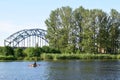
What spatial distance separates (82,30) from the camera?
120000mm

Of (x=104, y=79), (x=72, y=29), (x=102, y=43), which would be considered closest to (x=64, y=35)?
(x=72, y=29)

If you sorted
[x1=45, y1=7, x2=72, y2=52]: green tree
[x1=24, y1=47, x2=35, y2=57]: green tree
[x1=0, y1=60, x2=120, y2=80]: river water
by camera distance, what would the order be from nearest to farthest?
[x1=0, y1=60, x2=120, y2=80]: river water, [x1=24, y1=47, x2=35, y2=57]: green tree, [x1=45, y1=7, x2=72, y2=52]: green tree

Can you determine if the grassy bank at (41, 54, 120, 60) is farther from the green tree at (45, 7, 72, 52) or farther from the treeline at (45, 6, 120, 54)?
the green tree at (45, 7, 72, 52)

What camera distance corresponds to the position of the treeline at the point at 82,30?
116250mm

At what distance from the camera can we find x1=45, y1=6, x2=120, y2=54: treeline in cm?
11625

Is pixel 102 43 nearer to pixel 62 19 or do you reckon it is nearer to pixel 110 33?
pixel 110 33

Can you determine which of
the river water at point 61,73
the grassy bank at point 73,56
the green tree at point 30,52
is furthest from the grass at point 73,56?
the river water at point 61,73

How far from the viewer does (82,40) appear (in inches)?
4636

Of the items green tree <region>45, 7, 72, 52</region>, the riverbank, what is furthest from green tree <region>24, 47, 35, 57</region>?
green tree <region>45, 7, 72, 52</region>

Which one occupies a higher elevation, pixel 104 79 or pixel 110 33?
pixel 110 33

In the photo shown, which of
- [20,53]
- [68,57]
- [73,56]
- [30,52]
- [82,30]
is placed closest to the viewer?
[68,57]

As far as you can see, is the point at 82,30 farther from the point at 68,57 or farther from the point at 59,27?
the point at 68,57

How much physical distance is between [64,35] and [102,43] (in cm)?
1088

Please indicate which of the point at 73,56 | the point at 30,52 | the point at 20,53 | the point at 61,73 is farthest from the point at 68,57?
the point at 61,73
